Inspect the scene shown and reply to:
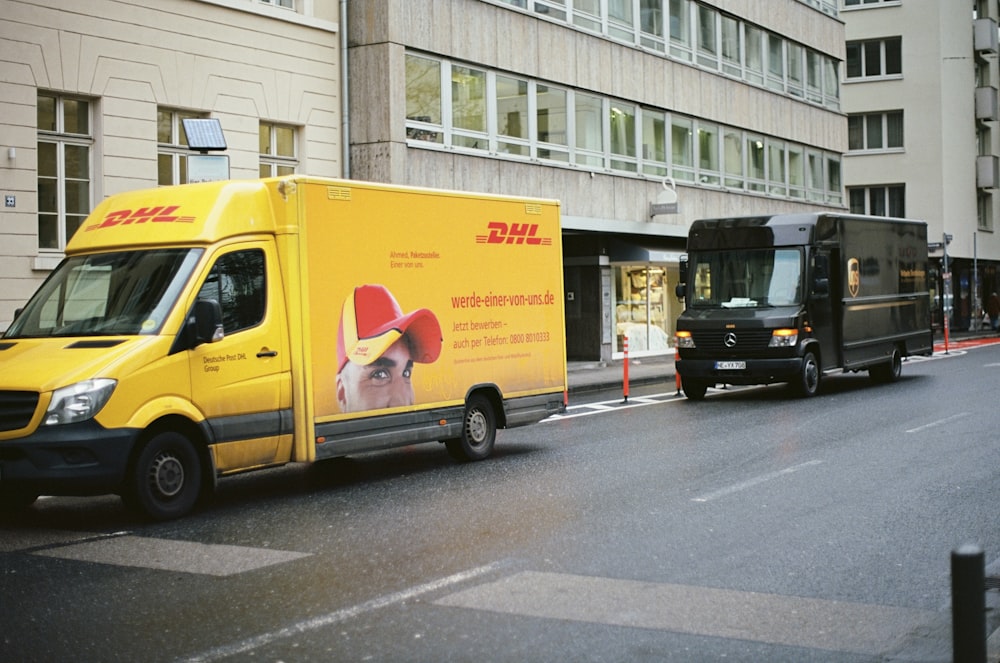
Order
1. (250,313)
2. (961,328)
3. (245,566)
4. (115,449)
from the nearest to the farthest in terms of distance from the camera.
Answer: (245,566)
(115,449)
(250,313)
(961,328)

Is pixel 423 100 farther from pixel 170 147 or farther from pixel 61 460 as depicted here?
pixel 61 460

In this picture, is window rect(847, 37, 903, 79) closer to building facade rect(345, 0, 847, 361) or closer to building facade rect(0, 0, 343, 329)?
building facade rect(345, 0, 847, 361)

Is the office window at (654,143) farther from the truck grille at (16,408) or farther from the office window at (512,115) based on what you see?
the truck grille at (16,408)

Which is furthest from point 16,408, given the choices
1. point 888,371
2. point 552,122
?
point 552,122

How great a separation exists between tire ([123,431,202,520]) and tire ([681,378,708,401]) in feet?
39.8

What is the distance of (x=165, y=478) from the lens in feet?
31.9

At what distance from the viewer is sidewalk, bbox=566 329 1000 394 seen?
2488 cm

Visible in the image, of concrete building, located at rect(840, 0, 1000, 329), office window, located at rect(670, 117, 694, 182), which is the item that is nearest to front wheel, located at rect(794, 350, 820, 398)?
office window, located at rect(670, 117, 694, 182)

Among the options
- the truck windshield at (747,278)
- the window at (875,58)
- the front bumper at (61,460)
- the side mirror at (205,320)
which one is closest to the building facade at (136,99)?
the truck windshield at (747,278)

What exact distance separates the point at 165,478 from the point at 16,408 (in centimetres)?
121

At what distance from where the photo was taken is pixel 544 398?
46.0ft

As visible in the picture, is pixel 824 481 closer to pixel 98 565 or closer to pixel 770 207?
pixel 98 565

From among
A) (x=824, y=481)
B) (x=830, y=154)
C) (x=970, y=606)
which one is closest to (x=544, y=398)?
(x=824, y=481)

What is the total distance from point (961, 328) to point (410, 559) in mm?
55209
